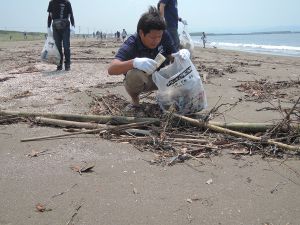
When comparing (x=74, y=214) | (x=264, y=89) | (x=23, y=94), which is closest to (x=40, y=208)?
(x=74, y=214)

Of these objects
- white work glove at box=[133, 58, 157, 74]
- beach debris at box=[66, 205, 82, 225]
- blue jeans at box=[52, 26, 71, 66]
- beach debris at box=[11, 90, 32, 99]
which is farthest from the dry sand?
blue jeans at box=[52, 26, 71, 66]

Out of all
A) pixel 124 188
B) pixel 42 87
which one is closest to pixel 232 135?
pixel 124 188

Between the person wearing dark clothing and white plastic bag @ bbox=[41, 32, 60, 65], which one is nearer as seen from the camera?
the person wearing dark clothing

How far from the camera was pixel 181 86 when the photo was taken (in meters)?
3.44

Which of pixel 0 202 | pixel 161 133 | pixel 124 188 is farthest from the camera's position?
pixel 161 133

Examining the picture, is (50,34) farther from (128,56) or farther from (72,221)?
(72,221)

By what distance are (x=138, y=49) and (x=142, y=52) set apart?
0.05 meters

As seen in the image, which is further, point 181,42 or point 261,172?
point 181,42

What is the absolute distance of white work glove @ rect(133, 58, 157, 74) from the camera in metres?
3.35

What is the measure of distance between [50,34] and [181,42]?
109 inches

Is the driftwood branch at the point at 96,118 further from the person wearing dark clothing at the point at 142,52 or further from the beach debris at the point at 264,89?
the beach debris at the point at 264,89

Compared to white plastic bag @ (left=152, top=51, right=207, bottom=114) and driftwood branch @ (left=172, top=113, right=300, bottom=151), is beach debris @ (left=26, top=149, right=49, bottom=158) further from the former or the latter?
white plastic bag @ (left=152, top=51, right=207, bottom=114)

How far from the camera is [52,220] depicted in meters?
1.92

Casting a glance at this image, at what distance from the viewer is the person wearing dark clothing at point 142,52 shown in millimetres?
3355
